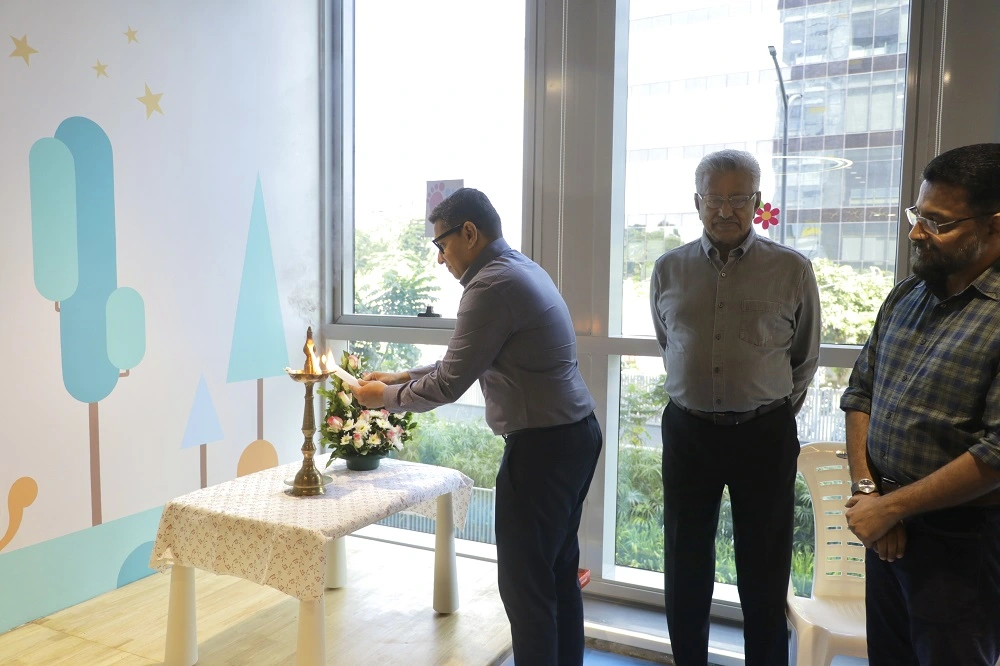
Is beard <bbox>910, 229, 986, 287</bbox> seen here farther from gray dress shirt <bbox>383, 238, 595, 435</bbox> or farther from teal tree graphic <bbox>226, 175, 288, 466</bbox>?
teal tree graphic <bbox>226, 175, 288, 466</bbox>

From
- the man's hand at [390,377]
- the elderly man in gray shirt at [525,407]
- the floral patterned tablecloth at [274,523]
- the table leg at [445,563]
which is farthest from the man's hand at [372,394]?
the table leg at [445,563]

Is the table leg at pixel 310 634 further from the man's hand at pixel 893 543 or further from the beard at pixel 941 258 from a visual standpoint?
the beard at pixel 941 258

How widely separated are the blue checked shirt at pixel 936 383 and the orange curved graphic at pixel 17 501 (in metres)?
2.62

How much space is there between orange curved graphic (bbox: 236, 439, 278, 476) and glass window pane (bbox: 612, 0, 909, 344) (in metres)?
1.80

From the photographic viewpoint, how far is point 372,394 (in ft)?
7.61

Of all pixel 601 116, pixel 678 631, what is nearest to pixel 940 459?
pixel 678 631

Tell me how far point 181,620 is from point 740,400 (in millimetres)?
1831

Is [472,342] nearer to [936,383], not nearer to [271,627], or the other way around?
[936,383]

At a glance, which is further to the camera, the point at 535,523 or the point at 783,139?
the point at 783,139

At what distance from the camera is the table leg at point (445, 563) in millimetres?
2859

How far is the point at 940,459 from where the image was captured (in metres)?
1.53

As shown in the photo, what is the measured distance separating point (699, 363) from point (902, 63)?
1398mm

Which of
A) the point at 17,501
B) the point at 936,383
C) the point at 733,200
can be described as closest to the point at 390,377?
the point at 733,200

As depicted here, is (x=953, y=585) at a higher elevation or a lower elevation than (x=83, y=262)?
lower
